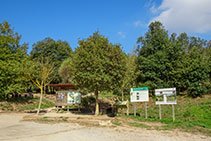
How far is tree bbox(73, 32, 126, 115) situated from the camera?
11.8 metres

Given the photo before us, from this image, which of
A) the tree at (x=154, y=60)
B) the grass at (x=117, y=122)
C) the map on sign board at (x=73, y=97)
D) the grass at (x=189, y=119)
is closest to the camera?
the grass at (x=189, y=119)

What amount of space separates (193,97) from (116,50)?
12797mm

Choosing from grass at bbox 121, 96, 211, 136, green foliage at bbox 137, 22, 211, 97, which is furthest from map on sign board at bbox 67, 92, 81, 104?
green foliage at bbox 137, 22, 211, 97

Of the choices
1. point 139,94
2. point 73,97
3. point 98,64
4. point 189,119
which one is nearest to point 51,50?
point 73,97

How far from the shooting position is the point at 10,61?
18.9 m

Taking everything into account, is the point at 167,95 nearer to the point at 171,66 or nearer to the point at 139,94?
the point at 139,94

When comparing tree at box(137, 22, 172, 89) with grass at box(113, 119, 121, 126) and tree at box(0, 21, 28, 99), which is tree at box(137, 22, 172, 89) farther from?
tree at box(0, 21, 28, 99)

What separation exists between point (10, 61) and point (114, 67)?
13.4 metres

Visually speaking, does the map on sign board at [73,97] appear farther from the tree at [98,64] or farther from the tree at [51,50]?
the tree at [51,50]

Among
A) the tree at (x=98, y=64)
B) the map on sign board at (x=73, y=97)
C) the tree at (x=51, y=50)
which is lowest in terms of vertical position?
the map on sign board at (x=73, y=97)

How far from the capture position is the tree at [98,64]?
11.8m

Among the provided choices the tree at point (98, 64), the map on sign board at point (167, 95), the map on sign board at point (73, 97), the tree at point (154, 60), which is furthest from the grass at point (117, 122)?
the tree at point (154, 60)

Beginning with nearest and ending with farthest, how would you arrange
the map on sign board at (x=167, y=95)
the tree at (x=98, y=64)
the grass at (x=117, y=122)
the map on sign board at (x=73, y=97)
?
1. the grass at (x=117, y=122)
2. the map on sign board at (x=167, y=95)
3. the tree at (x=98, y=64)
4. the map on sign board at (x=73, y=97)

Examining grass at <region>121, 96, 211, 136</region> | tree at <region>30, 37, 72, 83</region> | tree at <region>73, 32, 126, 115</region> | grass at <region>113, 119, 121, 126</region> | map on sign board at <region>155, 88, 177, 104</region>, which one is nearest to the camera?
grass at <region>121, 96, 211, 136</region>
